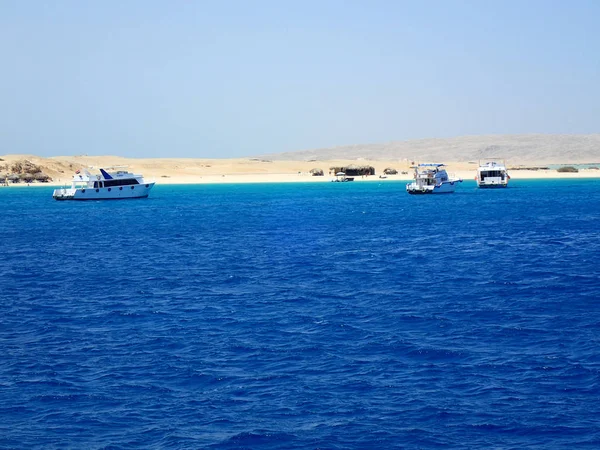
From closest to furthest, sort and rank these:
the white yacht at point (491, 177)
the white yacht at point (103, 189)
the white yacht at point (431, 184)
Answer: the white yacht at point (103, 189), the white yacht at point (431, 184), the white yacht at point (491, 177)

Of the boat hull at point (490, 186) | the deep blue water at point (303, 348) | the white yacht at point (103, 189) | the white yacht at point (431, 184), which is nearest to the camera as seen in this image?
the deep blue water at point (303, 348)

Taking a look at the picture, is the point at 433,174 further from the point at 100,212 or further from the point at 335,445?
the point at 335,445

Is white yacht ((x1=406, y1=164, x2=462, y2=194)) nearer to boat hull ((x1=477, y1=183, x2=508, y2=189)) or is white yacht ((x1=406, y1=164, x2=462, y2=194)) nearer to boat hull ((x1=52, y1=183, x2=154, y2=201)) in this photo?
boat hull ((x1=477, y1=183, x2=508, y2=189))

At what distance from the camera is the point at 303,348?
23.8m

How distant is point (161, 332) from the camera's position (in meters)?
26.2

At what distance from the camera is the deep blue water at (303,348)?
17.7m

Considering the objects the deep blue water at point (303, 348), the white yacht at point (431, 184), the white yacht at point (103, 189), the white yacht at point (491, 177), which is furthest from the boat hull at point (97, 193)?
the deep blue water at point (303, 348)

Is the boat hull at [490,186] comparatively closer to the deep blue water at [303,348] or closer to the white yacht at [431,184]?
the white yacht at [431,184]

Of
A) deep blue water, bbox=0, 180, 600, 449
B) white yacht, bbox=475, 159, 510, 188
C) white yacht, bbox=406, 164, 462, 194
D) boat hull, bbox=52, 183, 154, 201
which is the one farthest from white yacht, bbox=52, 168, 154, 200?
deep blue water, bbox=0, 180, 600, 449

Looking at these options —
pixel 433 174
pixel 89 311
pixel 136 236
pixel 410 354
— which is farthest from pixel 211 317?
pixel 433 174

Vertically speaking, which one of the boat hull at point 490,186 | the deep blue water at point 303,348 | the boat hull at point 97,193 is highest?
the boat hull at point 97,193

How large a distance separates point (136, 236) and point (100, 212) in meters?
38.1

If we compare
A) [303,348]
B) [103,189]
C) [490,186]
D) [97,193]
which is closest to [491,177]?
[490,186]

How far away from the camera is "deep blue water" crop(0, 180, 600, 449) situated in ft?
57.9
